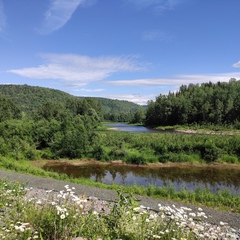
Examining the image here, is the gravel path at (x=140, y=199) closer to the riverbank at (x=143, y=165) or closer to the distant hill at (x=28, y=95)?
the riverbank at (x=143, y=165)

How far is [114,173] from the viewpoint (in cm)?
2266

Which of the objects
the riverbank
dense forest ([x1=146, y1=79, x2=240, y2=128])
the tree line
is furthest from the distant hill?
the riverbank

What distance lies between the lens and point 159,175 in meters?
21.7

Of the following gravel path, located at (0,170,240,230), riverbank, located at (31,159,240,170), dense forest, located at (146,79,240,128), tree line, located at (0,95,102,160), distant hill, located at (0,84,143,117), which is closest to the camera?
gravel path, located at (0,170,240,230)

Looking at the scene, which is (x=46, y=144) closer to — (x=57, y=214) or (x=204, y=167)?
(x=204, y=167)

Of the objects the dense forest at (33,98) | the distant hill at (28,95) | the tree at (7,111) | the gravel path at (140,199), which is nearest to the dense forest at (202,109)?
the tree at (7,111)

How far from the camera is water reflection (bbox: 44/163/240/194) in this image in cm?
1894

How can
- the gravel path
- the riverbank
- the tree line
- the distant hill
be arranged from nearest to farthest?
the gravel path
the riverbank
the tree line
the distant hill

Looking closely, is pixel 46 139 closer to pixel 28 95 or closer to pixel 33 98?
pixel 33 98

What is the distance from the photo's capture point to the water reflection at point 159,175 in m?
18.9

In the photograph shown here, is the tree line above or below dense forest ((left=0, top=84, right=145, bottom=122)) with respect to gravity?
below

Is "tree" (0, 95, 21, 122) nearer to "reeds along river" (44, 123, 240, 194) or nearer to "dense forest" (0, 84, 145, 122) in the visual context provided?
"reeds along river" (44, 123, 240, 194)

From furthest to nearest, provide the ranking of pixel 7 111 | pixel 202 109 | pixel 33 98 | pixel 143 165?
pixel 33 98 → pixel 202 109 → pixel 7 111 → pixel 143 165

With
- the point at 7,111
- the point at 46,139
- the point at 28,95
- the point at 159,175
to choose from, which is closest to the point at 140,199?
the point at 159,175
